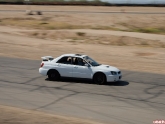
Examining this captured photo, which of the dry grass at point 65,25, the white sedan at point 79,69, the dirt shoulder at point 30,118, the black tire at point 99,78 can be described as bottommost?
the dirt shoulder at point 30,118

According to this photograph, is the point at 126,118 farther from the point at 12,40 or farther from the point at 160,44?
the point at 12,40

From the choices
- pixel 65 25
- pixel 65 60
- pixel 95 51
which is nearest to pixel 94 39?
pixel 95 51

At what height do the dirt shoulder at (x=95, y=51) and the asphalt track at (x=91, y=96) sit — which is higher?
the dirt shoulder at (x=95, y=51)

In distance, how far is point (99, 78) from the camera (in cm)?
1942

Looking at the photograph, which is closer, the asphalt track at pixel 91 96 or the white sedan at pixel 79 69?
the asphalt track at pixel 91 96

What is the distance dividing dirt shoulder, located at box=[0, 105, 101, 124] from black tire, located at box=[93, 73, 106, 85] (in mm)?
5441

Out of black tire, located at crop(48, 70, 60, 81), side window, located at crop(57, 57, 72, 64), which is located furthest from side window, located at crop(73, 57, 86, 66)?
black tire, located at crop(48, 70, 60, 81)

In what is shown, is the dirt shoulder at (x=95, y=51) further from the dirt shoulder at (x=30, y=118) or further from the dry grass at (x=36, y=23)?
the dirt shoulder at (x=30, y=118)

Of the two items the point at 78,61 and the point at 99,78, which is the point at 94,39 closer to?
the point at 78,61

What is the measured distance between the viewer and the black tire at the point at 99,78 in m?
19.3

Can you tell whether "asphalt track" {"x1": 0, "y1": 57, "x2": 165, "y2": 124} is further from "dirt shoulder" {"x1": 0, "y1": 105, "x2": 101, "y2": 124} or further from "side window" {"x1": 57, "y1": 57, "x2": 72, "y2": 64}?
"side window" {"x1": 57, "y1": 57, "x2": 72, "y2": 64}

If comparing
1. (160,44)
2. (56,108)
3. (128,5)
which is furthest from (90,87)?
(128,5)

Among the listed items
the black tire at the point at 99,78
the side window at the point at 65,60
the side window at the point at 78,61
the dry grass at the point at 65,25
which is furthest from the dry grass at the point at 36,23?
the black tire at the point at 99,78

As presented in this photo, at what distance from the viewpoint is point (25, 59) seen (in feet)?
91.7
